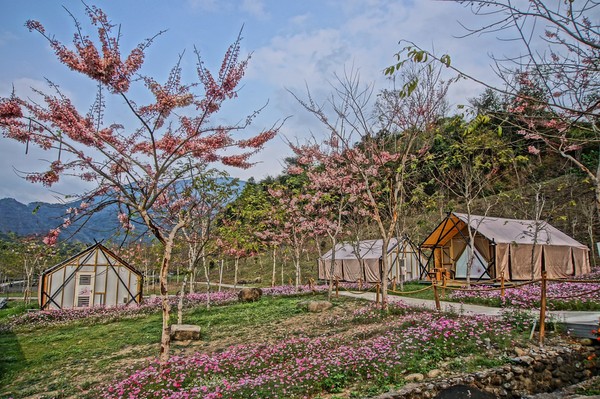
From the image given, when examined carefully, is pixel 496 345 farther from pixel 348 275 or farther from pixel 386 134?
Result: pixel 348 275

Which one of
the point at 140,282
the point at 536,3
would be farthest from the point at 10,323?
the point at 536,3

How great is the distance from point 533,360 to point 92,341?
12.4 metres

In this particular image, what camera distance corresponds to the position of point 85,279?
2108 cm

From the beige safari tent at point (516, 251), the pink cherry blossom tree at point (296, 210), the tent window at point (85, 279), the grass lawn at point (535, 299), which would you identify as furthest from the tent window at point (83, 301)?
the beige safari tent at point (516, 251)

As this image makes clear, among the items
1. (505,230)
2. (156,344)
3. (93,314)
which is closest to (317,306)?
(156,344)

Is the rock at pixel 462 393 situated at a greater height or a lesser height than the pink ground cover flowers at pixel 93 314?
greater

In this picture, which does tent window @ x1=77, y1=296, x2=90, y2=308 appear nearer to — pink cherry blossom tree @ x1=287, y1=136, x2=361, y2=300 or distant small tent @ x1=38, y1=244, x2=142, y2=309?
distant small tent @ x1=38, y1=244, x2=142, y2=309

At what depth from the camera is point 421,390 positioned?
5648 mm

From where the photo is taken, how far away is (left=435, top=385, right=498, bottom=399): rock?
5230 millimetres

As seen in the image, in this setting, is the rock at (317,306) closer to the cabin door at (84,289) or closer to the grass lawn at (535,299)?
the grass lawn at (535,299)

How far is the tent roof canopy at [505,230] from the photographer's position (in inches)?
806

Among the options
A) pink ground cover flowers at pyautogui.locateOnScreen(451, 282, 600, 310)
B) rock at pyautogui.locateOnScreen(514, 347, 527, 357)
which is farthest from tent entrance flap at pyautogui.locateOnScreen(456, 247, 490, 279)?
rock at pyautogui.locateOnScreen(514, 347, 527, 357)

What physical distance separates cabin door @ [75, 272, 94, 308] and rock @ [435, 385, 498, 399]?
68.9ft

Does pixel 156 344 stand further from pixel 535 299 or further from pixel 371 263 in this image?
pixel 371 263
